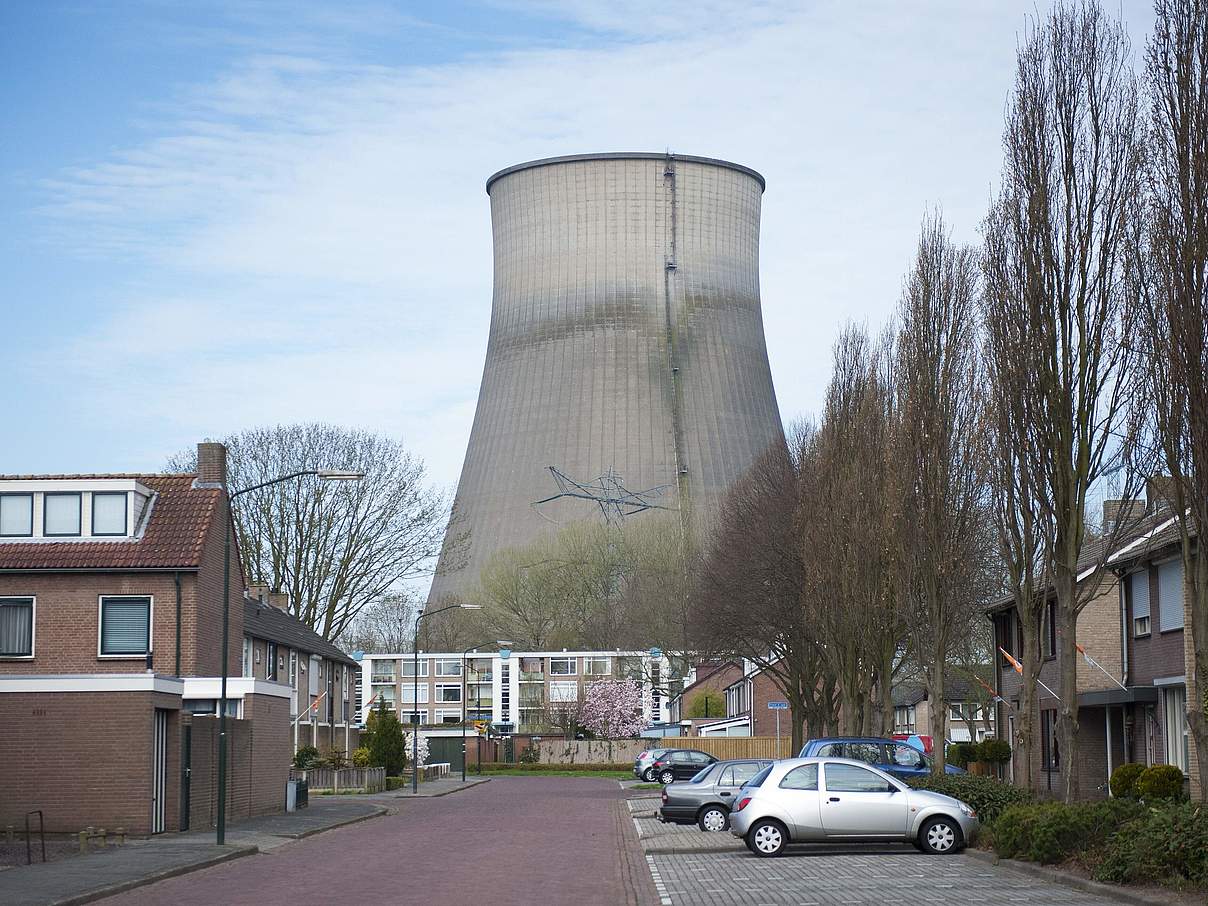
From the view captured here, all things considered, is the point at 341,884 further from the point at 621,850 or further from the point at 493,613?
the point at 493,613

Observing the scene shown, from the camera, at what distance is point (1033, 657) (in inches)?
951

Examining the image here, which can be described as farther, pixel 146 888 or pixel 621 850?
pixel 621 850

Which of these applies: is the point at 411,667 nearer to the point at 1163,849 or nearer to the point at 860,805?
the point at 860,805

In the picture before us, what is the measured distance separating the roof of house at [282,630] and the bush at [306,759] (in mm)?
3432

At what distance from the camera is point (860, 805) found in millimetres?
22766

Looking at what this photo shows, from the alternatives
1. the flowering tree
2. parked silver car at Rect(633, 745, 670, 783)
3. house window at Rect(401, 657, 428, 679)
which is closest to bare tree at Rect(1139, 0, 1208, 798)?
parked silver car at Rect(633, 745, 670, 783)

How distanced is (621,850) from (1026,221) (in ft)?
39.1

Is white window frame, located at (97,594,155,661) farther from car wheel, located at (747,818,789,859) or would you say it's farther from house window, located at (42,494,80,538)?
car wheel, located at (747,818,789,859)

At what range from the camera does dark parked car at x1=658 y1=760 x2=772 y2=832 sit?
3039 cm

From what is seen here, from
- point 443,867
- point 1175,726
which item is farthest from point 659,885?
point 1175,726

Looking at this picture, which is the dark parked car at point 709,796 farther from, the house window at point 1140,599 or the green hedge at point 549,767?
the green hedge at point 549,767

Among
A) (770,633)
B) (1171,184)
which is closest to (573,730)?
(770,633)

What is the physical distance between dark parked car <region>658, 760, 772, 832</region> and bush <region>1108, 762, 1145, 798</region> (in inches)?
257

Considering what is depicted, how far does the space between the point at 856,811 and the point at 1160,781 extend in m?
7.97
